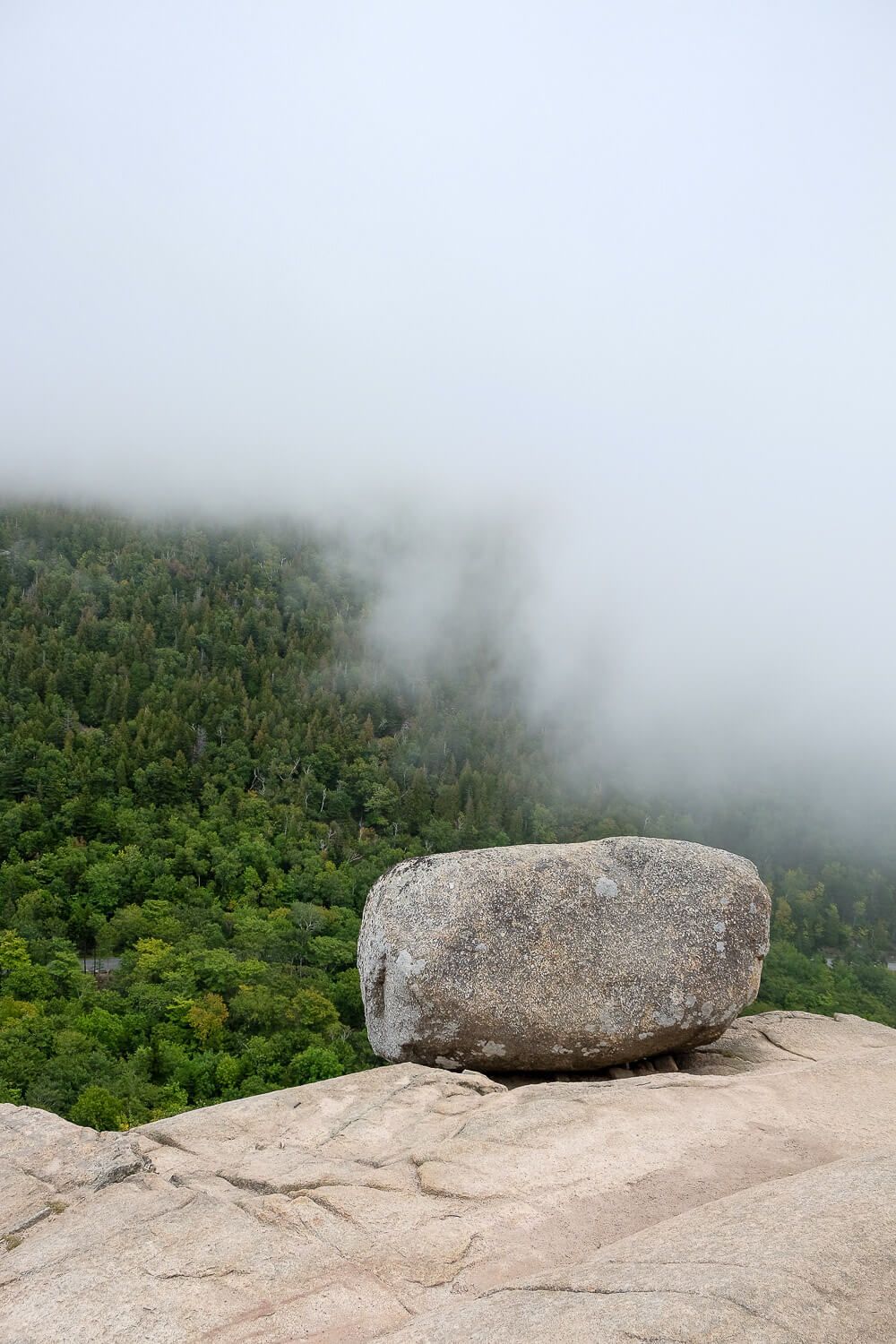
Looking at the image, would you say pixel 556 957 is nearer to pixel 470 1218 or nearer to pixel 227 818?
pixel 470 1218

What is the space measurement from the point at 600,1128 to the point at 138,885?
65.1m

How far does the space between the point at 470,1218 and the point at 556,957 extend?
872 centimetres

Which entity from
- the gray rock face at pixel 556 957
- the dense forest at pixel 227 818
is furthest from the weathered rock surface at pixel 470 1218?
the dense forest at pixel 227 818

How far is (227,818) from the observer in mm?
88562

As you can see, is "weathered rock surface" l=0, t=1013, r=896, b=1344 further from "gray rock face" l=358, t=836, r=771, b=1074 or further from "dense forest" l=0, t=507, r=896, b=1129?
"dense forest" l=0, t=507, r=896, b=1129

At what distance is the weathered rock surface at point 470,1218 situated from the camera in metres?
5.73

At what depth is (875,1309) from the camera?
5.20 meters

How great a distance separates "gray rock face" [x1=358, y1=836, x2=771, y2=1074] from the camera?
1681 cm

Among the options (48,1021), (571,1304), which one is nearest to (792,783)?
(48,1021)

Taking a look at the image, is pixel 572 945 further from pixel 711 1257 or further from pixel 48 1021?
pixel 48 1021

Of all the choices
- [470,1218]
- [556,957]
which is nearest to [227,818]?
[556,957]

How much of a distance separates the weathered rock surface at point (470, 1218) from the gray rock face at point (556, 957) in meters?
2.78

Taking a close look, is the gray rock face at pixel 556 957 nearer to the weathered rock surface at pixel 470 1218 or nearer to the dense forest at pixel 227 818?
the weathered rock surface at pixel 470 1218

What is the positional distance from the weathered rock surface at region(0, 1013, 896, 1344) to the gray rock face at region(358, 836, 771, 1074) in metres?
2.78
